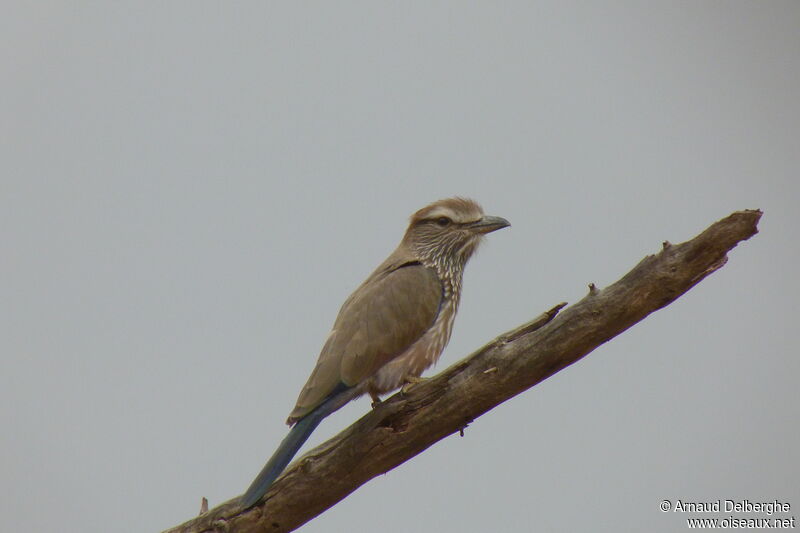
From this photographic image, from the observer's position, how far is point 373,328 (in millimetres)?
5965

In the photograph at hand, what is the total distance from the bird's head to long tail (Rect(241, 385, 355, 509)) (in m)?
1.68

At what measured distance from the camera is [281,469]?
17.0 feet

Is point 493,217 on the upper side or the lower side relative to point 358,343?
upper

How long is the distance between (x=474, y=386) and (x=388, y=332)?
1.18 m

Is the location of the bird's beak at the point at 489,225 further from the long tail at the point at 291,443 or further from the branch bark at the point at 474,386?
the branch bark at the point at 474,386

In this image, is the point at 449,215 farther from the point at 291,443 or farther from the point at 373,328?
the point at 291,443

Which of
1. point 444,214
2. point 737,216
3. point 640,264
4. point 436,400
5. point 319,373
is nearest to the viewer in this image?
point 737,216

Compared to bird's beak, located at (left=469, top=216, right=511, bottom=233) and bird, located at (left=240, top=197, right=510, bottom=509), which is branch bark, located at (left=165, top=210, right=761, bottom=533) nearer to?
bird, located at (left=240, top=197, right=510, bottom=509)

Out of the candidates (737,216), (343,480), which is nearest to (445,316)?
(343,480)

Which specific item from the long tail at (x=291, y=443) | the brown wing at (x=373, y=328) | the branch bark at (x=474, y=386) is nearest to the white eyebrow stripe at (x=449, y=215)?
the brown wing at (x=373, y=328)

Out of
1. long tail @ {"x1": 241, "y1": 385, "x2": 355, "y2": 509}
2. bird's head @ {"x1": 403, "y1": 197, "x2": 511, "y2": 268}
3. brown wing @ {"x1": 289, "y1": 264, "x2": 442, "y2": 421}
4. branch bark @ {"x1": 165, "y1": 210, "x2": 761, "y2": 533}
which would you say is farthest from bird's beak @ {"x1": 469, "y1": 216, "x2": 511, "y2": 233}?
branch bark @ {"x1": 165, "y1": 210, "x2": 761, "y2": 533}

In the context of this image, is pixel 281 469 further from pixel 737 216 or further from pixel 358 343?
pixel 737 216

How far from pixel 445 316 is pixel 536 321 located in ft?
5.50

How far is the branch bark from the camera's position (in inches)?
176
